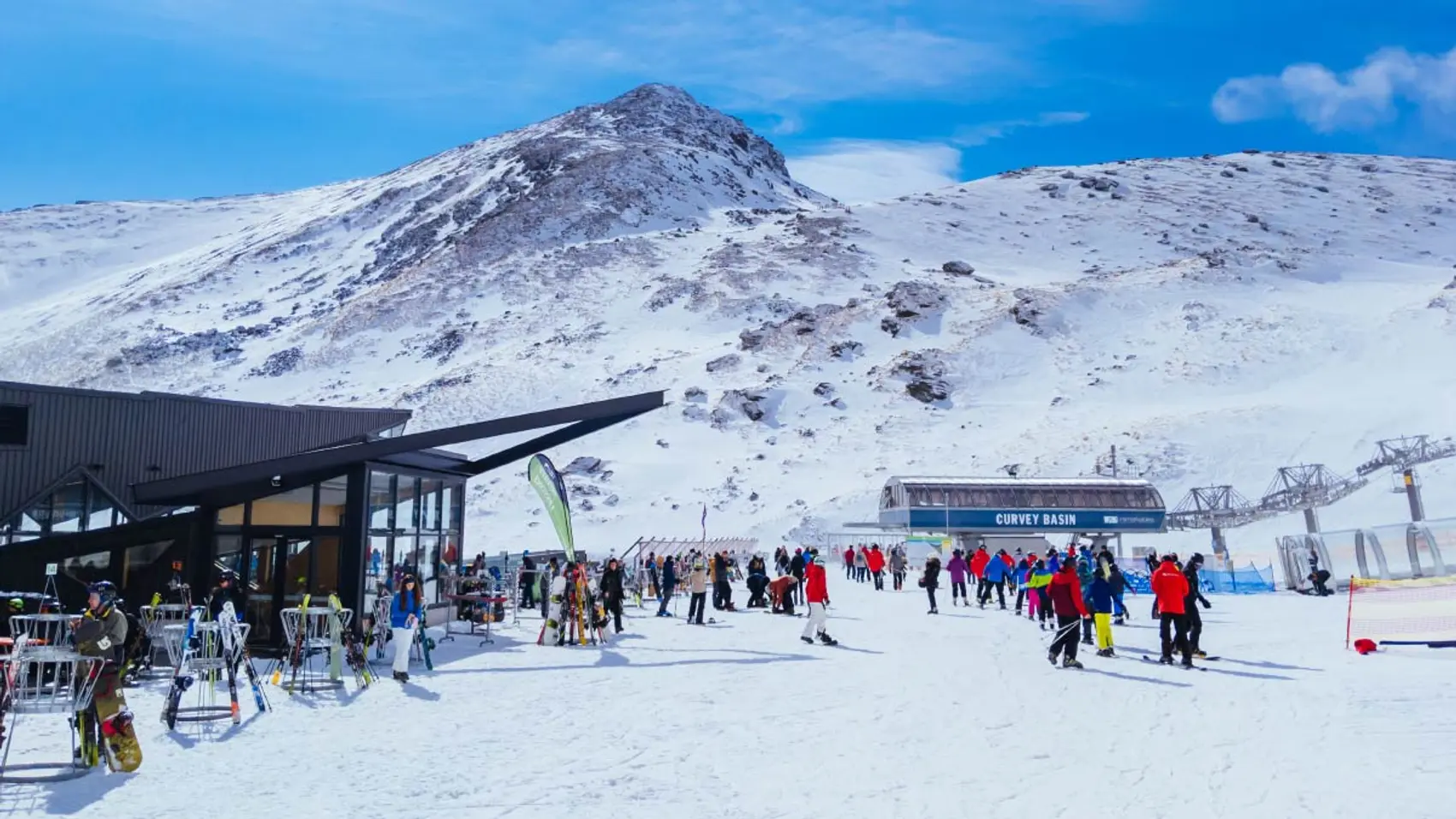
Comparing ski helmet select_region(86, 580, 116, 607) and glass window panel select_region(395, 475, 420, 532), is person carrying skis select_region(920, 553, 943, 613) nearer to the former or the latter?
glass window panel select_region(395, 475, 420, 532)

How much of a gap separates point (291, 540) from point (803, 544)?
39.9m

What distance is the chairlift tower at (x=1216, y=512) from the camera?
4928 cm

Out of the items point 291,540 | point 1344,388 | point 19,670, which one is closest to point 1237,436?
point 1344,388

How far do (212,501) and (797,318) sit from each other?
74.5 meters

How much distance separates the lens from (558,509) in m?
21.6

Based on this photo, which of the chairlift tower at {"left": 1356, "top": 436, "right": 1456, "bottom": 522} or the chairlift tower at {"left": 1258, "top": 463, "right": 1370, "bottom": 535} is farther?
the chairlift tower at {"left": 1356, "top": 436, "right": 1456, "bottom": 522}

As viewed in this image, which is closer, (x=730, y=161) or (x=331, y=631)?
(x=331, y=631)

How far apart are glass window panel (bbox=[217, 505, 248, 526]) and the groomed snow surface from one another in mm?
4179

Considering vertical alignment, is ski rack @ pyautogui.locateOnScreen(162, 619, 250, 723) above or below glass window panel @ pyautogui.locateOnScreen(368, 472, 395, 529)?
below

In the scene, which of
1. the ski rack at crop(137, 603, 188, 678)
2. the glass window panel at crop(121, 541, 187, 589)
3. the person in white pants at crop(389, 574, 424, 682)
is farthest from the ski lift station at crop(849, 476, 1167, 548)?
the ski rack at crop(137, 603, 188, 678)

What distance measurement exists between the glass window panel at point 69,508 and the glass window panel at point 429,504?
21.4 ft

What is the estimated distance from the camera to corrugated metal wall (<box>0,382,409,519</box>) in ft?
61.9

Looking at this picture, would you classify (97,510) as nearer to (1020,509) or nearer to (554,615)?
(554,615)

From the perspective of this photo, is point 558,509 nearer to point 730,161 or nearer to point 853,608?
point 853,608
